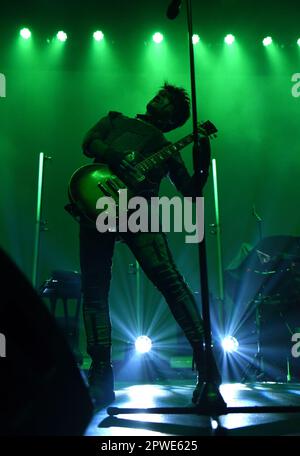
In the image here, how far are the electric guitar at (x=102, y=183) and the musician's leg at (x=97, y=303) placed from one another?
105 millimetres

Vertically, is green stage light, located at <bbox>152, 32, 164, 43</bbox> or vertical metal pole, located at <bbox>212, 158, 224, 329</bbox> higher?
green stage light, located at <bbox>152, 32, 164, 43</bbox>

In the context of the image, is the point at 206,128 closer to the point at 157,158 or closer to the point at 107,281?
the point at 157,158

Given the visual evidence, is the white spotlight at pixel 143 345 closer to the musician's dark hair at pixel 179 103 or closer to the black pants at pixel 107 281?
the black pants at pixel 107 281

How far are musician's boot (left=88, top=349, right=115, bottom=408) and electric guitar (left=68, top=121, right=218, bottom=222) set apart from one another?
62cm

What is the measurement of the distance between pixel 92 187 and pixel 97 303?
540 mm

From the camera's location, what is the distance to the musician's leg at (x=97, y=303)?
1.75 m

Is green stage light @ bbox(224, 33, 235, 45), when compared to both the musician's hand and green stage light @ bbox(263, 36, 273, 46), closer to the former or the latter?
green stage light @ bbox(263, 36, 273, 46)

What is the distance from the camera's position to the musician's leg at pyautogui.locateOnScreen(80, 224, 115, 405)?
1.75m

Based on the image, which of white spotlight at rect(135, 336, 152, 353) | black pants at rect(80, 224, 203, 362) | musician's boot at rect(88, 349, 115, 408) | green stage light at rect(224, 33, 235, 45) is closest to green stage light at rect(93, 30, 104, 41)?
green stage light at rect(224, 33, 235, 45)

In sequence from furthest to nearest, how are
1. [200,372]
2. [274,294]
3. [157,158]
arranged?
[274,294] < [157,158] < [200,372]

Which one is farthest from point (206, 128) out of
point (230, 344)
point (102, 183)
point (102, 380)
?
point (230, 344)

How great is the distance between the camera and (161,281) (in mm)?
1748

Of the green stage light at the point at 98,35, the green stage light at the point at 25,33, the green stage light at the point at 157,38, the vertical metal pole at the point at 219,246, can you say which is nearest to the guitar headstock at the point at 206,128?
the vertical metal pole at the point at 219,246

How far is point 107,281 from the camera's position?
1867mm
